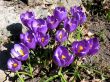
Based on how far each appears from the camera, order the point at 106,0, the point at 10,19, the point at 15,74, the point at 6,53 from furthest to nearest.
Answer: the point at 106,0
the point at 10,19
the point at 6,53
the point at 15,74

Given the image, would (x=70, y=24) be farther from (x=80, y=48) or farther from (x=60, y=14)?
(x=80, y=48)

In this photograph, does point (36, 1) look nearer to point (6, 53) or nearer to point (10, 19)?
point (10, 19)

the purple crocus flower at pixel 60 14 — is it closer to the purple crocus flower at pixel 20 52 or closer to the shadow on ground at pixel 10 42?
the purple crocus flower at pixel 20 52

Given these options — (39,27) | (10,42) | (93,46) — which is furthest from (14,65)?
(93,46)

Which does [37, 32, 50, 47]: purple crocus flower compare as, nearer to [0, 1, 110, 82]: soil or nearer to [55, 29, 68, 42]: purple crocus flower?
[55, 29, 68, 42]: purple crocus flower

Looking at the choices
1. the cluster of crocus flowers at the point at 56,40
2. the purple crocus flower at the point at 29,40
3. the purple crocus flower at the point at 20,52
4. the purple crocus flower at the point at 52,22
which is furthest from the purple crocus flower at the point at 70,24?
the purple crocus flower at the point at 20,52

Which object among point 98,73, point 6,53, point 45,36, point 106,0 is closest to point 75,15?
point 45,36
